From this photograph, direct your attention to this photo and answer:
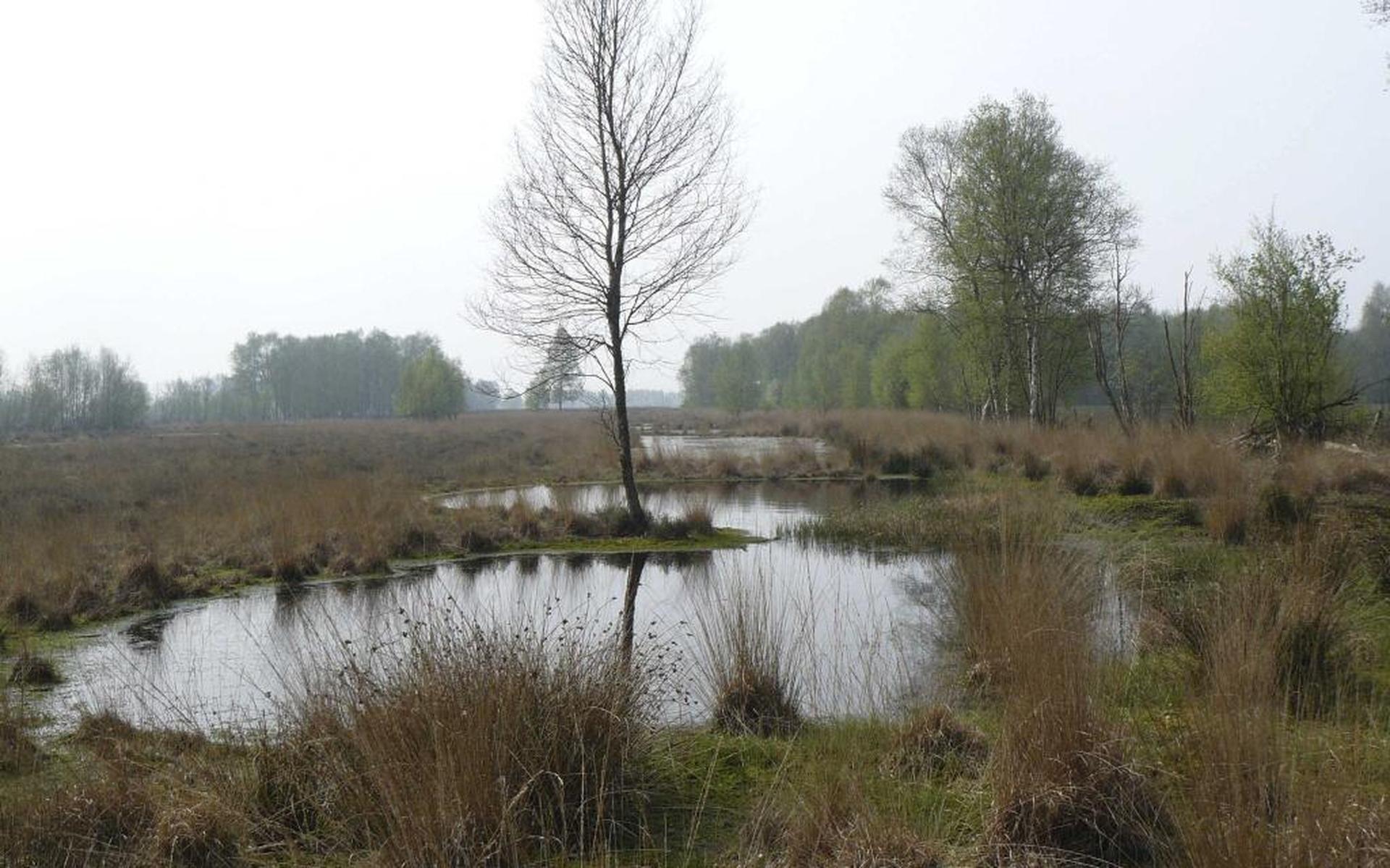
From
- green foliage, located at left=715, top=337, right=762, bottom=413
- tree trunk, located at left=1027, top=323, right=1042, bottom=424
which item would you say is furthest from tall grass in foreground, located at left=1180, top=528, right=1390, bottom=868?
green foliage, located at left=715, top=337, right=762, bottom=413

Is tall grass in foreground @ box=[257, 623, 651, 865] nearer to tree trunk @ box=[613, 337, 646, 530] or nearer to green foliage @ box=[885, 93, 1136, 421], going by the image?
tree trunk @ box=[613, 337, 646, 530]

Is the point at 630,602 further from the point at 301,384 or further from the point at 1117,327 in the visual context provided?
the point at 301,384

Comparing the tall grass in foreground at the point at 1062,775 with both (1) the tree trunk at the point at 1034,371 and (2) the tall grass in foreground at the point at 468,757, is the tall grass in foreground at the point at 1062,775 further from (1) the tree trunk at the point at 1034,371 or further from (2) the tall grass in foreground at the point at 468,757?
(1) the tree trunk at the point at 1034,371

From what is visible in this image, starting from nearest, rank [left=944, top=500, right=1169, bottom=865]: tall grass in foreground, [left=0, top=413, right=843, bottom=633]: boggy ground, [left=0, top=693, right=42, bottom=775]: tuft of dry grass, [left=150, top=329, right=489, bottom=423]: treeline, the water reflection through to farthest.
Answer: [left=944, top=500, right=1169, bottom=865]: tall grass in foreground → [left=0, top=693, right=42, bottom=775]: tuft of dry grass → the water reflection → [left=0, top=413, right=843, bottom=633]: boggy ground → [left=150, top=329, right=489, bottom=423]: treeline

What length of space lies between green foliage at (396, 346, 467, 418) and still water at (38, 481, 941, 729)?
6427 cm

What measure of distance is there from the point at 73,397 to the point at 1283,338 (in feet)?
293

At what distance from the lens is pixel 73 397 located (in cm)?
7888

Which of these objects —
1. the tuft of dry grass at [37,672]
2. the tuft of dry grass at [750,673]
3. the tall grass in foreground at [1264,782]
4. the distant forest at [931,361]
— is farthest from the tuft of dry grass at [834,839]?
the distant forest at [931,361]

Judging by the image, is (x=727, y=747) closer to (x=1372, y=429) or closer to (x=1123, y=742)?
(x=1123, y=742)

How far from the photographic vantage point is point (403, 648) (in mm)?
4773

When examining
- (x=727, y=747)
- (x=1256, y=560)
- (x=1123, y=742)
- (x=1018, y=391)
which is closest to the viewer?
(x=1123, y=742)

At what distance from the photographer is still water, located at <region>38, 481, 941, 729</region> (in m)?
5.75

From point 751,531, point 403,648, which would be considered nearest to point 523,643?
point 403,648

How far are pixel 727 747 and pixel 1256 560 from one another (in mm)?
4294
